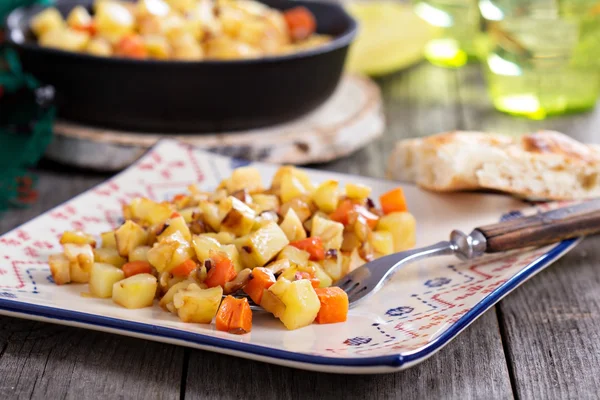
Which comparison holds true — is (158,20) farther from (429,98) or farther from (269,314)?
(269,314)

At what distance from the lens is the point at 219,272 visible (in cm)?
163

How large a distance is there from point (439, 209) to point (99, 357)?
94 centimetres

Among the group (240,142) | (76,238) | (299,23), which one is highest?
(76,238)

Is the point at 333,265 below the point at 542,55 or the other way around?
the other way around

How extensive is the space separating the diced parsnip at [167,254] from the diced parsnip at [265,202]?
0.24 m

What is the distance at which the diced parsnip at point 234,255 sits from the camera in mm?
1692

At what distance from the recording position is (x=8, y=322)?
1.73m

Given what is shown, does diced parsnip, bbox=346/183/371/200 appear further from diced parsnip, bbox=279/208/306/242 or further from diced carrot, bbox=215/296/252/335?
diced carrot, bbox=215/296/252/335

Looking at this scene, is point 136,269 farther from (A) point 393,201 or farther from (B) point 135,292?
(A) point 393,201

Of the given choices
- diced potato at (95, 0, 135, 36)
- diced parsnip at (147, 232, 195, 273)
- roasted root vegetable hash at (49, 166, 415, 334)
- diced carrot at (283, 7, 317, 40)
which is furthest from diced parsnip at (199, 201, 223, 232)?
diced carrot at (283, 7, 317, 40)

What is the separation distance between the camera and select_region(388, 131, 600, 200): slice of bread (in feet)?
6.98

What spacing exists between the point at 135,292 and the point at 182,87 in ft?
3.49

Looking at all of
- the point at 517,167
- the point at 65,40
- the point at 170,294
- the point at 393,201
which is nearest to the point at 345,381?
the point at 170,294

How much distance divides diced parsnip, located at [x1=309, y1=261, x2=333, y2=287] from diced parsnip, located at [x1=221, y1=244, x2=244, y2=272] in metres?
0.14
